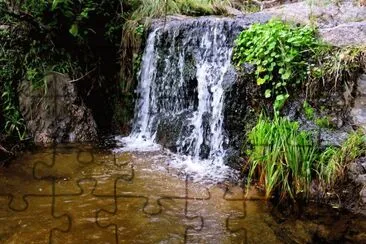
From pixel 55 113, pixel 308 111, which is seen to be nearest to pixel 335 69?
pixel 308 111

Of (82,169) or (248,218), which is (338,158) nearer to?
(248,218)

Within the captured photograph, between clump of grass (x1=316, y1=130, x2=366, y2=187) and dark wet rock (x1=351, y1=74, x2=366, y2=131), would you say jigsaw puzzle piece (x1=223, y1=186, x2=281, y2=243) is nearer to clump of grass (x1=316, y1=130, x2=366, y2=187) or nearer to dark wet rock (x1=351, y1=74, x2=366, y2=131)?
clump of grass (x1=316, y1=130, x2=366, y2=187)

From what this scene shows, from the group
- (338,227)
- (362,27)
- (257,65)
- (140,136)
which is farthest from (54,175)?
(362,27)

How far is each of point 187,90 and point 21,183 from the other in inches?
88.5

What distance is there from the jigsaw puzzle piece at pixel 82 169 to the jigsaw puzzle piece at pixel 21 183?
87 millimetres

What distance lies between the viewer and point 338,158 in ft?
12.6

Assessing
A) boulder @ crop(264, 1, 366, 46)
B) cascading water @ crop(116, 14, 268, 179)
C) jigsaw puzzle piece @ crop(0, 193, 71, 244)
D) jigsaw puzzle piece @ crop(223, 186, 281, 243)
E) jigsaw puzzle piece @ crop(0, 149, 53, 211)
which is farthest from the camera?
cascading water @ crop(116, 14, 268, 179)

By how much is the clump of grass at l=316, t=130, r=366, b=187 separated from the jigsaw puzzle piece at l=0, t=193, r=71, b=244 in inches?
85.0

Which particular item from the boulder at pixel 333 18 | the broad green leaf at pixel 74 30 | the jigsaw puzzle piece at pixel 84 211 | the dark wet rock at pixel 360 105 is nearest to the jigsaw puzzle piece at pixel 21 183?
the jigsaw puzzle piece at pixel 84 211

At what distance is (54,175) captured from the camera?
4273 millimetres

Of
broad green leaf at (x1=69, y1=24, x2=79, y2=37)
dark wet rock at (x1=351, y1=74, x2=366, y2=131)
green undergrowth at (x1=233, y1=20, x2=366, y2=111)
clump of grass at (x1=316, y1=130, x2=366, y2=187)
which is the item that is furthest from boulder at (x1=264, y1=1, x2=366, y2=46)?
broad green leaf at (x1=69, y1=24, x2=79, y2=37)

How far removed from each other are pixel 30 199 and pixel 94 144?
1.57 m

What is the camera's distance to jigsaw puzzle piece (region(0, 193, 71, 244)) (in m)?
3.19

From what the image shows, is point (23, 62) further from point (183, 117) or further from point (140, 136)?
point (183, 117)
